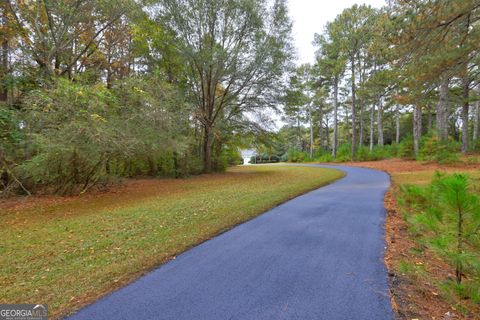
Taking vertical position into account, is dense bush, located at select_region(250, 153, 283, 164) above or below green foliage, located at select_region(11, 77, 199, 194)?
below

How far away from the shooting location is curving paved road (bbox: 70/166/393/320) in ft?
6.98

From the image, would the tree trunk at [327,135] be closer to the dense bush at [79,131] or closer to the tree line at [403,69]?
the tree line at [403,69]

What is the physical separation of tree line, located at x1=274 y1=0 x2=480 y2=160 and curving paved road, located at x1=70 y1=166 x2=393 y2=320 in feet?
16.4

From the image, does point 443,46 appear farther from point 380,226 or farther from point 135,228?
point 135,228

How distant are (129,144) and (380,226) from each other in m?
7.30

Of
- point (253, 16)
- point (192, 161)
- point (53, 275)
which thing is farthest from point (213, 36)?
point (53, 275)

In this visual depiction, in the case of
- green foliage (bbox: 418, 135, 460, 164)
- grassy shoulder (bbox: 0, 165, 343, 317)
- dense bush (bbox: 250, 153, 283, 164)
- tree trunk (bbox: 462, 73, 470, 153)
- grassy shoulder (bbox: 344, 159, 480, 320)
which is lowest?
grassy shoulder (bbox: 0, 165, 343, 317)

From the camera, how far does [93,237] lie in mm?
4176

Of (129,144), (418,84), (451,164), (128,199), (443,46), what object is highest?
(443,46)

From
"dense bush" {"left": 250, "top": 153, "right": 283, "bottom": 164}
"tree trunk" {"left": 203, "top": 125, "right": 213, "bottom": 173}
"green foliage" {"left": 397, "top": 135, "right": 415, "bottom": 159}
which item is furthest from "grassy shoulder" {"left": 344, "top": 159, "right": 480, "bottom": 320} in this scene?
"dense bush" {"left": 250, "top": 153, "right": 283, "bottom": 164}

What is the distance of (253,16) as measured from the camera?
12.6 metres

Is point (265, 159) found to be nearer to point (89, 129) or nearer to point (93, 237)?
point (89, 129)

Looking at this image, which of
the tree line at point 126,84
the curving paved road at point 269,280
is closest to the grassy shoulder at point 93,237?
the curving paved road at point 269,280

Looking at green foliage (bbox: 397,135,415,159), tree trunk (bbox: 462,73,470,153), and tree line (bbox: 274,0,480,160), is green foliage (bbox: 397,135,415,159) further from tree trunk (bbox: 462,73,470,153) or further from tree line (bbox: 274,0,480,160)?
tree trunk (bbox: 462,73,470,153)
